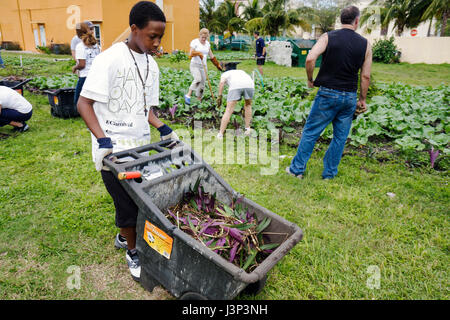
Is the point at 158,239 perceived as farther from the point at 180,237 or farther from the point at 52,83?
the point at 52,83

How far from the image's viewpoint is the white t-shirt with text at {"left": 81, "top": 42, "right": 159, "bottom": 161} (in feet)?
6.48

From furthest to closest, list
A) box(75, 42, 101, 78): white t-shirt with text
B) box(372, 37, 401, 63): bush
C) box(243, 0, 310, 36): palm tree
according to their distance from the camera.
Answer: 1. box(243, 0, 310, 36): palm tree
2. box(372, 37, 401, 63): bush
3. box(75, 42, 101, 78): white t-shirt with text

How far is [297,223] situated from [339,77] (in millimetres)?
1914

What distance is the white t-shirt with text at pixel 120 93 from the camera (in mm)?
1974

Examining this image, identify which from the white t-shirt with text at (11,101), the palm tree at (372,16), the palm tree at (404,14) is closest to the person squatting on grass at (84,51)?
the white t-shirt with text at (11,101)

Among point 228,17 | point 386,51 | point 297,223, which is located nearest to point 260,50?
point 297,223

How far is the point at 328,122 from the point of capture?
4.04 meters

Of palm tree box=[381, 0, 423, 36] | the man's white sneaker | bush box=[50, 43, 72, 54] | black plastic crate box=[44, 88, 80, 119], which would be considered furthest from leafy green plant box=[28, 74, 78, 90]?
palm tree box=[381, 0, 423, 36]

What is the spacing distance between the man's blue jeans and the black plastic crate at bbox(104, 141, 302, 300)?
2140mm

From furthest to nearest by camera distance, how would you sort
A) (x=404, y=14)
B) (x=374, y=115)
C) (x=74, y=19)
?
(x=404, y=14)
(x=74, y=19)
(x=374, y=115)

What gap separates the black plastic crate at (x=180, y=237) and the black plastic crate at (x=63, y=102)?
5.03m

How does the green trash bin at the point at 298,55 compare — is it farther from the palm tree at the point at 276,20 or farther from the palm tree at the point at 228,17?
the palm tree at the point at 228,17

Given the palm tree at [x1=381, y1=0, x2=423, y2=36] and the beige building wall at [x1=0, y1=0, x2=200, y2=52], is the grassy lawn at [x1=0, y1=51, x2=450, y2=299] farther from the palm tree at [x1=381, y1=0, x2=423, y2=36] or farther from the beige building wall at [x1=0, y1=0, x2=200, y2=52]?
the palm tree at [x1=381, y1=0, x2=423, y2=36]
